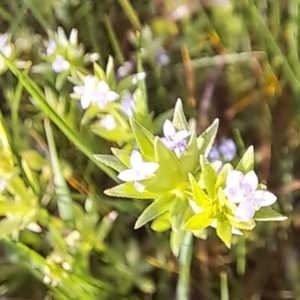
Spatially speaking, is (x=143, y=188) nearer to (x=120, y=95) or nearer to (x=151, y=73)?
(x=120, y=95)

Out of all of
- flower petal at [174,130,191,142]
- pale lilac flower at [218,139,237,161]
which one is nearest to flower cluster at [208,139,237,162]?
pale lilac flower at [218,139,237,161]

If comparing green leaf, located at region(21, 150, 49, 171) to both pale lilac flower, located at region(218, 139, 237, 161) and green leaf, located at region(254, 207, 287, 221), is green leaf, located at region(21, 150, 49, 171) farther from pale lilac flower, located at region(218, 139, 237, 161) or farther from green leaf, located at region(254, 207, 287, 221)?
green leaf, located at region(254, 207, 287, 221)

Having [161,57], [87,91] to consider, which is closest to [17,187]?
[87,91]

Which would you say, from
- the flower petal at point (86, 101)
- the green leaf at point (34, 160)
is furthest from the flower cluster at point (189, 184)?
the green leaf at point (34, 160)

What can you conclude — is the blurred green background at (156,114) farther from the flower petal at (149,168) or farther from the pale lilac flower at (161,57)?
the flower petal at (149,168)

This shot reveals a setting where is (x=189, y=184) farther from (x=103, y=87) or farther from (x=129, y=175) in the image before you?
(x=103, y=87)
